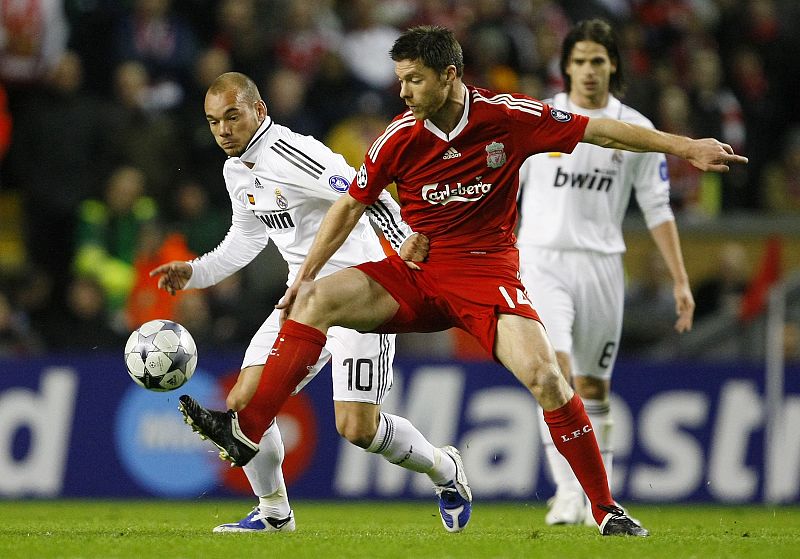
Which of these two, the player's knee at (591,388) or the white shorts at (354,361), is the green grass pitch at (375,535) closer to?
the white shorts at (354,361)

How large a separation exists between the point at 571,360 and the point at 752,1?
404 inches

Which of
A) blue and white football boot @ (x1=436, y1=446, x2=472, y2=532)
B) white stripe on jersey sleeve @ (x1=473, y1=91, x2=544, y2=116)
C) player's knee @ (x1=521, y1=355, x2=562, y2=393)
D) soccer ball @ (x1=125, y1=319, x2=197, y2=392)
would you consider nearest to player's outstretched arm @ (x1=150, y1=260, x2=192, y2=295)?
soccer ball @ (x1=125, y1=319, x2=197, y2=392)

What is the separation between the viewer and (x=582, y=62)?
8.27 m

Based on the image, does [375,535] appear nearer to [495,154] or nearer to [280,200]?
[280,200]

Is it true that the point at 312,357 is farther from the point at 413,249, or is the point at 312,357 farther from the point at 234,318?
the point at 234,318

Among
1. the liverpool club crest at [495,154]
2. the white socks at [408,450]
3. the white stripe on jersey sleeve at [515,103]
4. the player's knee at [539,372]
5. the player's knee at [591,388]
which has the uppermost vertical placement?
the white stripe on jersey sleeve at [515,103]

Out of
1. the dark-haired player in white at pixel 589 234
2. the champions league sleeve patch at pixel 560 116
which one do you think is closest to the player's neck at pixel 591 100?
the dark-haired player in white at pixel 589 234

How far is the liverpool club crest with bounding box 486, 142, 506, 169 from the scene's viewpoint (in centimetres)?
660

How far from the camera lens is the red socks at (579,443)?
6.52 metres

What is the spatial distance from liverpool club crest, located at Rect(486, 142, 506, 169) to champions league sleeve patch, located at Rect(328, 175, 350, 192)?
79 centimetres

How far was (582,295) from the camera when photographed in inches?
327

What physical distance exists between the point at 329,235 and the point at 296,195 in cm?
60

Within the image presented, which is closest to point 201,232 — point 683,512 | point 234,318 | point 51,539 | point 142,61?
point 234,318

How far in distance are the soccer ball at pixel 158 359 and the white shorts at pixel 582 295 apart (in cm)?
235
